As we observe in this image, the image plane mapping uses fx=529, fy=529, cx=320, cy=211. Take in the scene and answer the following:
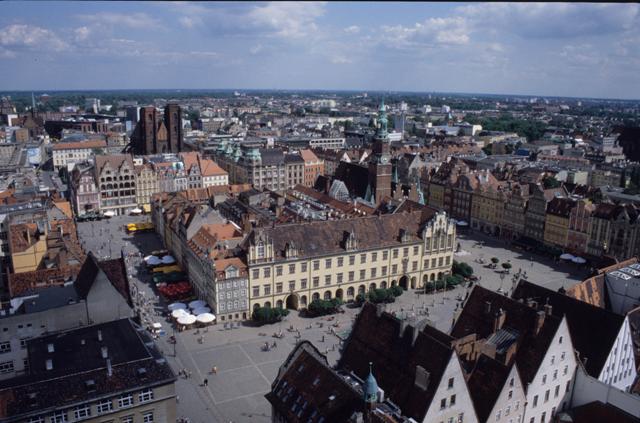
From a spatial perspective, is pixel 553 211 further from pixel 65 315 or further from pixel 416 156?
pixel 65 315

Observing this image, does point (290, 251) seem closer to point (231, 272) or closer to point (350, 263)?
point (231, 272)

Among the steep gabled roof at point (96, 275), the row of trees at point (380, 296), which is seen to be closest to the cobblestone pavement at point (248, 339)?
the row of trees at point (380, 296)

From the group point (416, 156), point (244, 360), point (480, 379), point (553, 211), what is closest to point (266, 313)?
point (244, 360)

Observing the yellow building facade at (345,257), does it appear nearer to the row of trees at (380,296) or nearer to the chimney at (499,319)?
the row of trees at (380,296)

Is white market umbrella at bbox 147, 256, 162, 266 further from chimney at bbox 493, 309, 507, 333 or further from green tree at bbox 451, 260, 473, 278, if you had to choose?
chimney at bbox 493, 309, 507, 333

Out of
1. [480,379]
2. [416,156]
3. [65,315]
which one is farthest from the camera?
[416,156]
